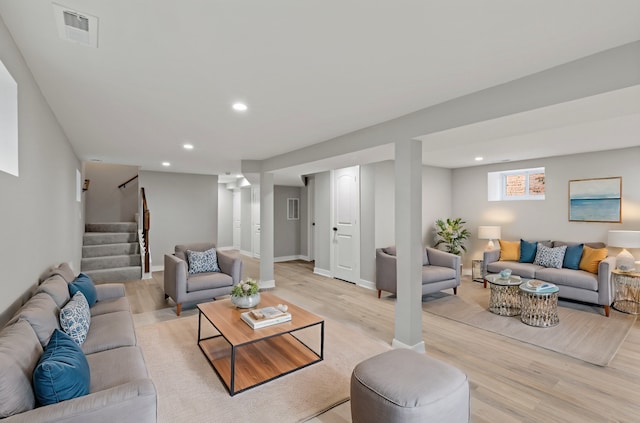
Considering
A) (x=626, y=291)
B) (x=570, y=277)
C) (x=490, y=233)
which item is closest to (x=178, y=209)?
(x=490, y=233)

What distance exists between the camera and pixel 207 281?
4.18m

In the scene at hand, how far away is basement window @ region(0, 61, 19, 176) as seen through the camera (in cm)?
166

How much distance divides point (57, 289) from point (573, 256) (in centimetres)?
629

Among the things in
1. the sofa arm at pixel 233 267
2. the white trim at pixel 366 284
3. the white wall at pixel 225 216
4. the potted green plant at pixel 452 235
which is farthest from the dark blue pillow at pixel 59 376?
the white wall at pixel 225 216

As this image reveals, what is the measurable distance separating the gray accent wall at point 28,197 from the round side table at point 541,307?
15.6 feet

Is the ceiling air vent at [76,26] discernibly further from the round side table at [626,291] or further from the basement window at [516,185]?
the basement window at [516,185]

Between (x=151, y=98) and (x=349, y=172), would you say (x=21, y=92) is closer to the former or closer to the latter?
(x=151, y=98)

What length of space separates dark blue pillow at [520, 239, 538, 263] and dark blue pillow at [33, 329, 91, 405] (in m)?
5.92

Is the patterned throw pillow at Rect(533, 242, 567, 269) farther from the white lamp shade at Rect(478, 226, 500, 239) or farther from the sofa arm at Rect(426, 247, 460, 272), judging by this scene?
the sofa arm at Rect(426, 247, 460, 272)

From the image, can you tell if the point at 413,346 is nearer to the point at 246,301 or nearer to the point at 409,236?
the point at 409,236

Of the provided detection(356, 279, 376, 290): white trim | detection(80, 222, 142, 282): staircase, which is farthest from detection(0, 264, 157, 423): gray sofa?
detection(80, 222, 142, 282): staircase

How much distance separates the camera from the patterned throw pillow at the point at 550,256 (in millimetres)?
4727

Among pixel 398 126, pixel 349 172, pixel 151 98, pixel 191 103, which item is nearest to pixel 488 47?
pixel 398 126

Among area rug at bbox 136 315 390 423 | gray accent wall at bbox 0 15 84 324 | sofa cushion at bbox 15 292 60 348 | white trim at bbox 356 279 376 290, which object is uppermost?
gray accent wall at bbox 0 15 84 324
